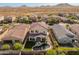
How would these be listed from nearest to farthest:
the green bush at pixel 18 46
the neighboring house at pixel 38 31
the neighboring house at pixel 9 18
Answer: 1. the green bush at pixel 18 46
2. the neighboring house at pixel 38 31
3. the neighboring house at pixel 9 18

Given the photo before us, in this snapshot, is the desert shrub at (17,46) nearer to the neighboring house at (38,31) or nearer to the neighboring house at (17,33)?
the neighboring house at (17,33)

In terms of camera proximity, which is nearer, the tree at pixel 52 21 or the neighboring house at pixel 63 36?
the neighboring house at pixel 63 36

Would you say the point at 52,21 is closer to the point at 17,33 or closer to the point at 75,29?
the point at 75,29

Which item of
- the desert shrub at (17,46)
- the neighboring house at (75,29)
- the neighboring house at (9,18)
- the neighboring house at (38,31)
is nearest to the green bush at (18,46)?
the desert shrub at (17,46)

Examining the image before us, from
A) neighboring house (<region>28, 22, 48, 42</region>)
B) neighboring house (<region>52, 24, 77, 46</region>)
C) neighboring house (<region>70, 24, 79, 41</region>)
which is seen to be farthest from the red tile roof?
neighboring house (<region>70, 24, 79, 41</region>)

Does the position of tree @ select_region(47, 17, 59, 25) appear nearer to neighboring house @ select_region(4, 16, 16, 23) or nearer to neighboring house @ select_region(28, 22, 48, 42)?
neighboring house @ select_region(28, 22, 48, 42)
